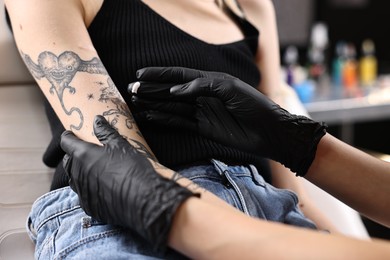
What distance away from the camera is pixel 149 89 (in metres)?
1.03

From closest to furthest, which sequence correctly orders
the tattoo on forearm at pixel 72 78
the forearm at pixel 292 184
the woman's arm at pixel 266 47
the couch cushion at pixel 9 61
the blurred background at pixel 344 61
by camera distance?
the tattoo on forearm at pixel 72 78
the couch cushion at pixel 9 61
the forearm at pixel 292 184
the woman's arm at pixel 266 47
the blurred background at pixel 344 61

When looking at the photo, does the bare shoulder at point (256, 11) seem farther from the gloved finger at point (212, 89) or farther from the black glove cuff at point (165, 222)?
the black glove cuff at point (165, 222)

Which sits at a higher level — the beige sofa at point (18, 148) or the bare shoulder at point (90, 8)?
the bare shoulder at point (90, 8)

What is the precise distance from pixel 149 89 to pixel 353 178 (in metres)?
0.46

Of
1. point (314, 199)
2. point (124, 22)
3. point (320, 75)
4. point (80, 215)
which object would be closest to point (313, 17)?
point (320, 75)

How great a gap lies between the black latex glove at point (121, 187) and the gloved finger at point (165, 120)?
5.2 inches

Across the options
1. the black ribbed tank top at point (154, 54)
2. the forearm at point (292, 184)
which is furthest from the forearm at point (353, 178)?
the forearm at point (292, 184)

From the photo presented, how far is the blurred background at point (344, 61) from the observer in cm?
276

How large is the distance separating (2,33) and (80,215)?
0.53 m

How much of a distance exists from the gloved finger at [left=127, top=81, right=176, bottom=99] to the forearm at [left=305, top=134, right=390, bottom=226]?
34cm

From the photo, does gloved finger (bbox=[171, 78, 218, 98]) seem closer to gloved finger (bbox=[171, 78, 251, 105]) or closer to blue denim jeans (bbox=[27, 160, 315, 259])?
gloved finger (bbox=[171, 78, 251, 105])

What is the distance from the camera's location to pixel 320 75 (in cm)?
311

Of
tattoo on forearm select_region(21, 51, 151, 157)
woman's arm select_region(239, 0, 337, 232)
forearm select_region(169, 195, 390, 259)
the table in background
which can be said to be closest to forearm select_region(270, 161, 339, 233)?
woman's arm select_region(239, 0, 337, 232)

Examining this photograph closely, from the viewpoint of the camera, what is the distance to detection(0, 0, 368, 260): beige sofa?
1211mm
